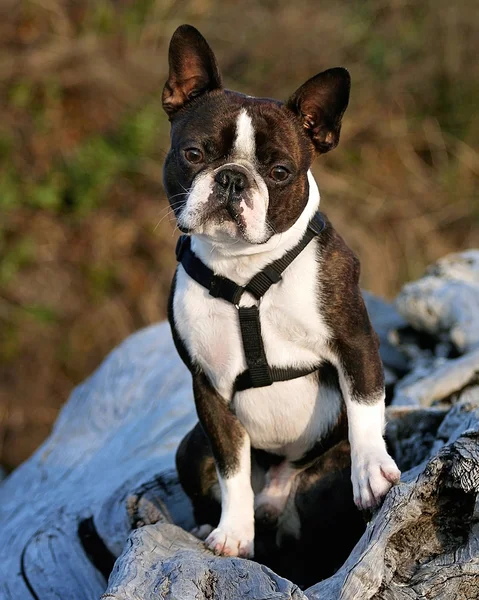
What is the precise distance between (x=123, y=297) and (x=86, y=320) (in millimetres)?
464

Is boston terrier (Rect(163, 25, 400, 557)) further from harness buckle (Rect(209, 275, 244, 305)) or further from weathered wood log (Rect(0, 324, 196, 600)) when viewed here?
weathered wood log (Rect(0, 324, 196, 600))

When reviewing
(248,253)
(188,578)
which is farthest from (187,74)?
(188,578)

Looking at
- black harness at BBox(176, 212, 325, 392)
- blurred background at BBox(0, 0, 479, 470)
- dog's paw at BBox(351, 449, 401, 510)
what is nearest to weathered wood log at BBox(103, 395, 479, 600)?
dog's paw at BBox(351, 449, 401, 510)

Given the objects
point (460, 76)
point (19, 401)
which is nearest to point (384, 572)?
point (19, 401)

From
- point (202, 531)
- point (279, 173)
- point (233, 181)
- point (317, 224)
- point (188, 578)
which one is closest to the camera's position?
point (188, 578)

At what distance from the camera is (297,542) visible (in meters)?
4.04

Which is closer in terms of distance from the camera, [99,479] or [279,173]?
[279,173]

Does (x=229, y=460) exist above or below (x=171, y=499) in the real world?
above

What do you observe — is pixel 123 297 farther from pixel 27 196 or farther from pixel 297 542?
pixel 297 542

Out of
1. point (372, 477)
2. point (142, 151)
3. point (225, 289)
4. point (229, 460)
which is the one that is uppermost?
point (142, 151)

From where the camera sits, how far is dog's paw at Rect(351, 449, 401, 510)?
3.44 meters

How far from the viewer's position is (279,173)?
3.69m

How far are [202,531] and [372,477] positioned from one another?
1002mm

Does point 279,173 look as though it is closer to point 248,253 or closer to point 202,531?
point 248,253
